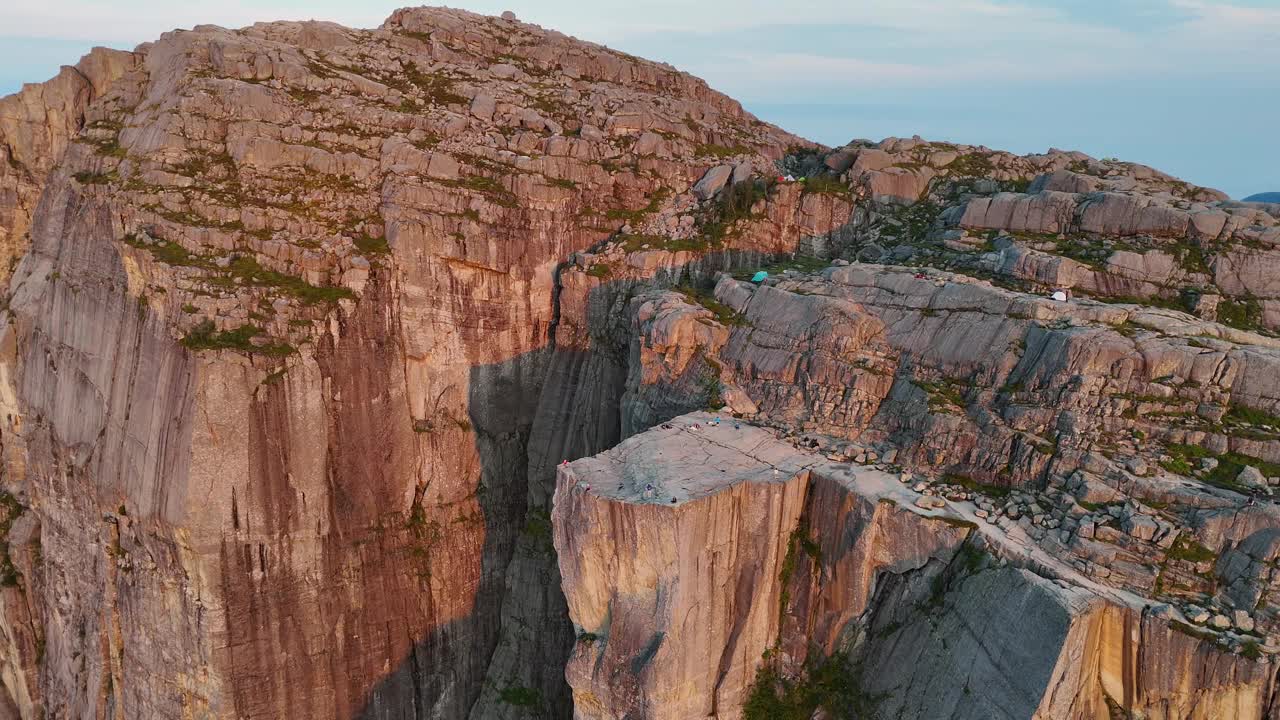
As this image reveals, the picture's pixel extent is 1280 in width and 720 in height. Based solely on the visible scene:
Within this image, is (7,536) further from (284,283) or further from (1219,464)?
(1219,464)

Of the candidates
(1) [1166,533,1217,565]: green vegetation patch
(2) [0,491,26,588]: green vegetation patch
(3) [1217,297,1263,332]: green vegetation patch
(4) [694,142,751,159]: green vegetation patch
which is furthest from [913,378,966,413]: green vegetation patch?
(2) [0,491,26,588]: green vegetation patch

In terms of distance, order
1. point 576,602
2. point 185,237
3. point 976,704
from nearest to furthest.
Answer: point 976,704
point 576,602
point 185,237

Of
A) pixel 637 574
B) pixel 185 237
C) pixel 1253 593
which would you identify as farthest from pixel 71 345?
Answer: pixel 1253 593

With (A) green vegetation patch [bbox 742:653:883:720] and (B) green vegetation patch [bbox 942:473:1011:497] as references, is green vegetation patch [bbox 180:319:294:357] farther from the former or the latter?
(B) green vegetation patch [bbox 942:473:1011:497]

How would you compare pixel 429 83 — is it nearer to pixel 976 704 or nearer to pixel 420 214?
pixel 420 214

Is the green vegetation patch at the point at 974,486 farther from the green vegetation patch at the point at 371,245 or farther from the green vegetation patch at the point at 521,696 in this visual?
the green vegetation patch at the point at 371,245

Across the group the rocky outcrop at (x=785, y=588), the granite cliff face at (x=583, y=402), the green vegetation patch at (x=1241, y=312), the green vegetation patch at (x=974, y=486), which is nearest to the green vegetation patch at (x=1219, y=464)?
the granite cliff face at (x=583, y=402)

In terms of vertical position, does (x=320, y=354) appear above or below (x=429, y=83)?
below
